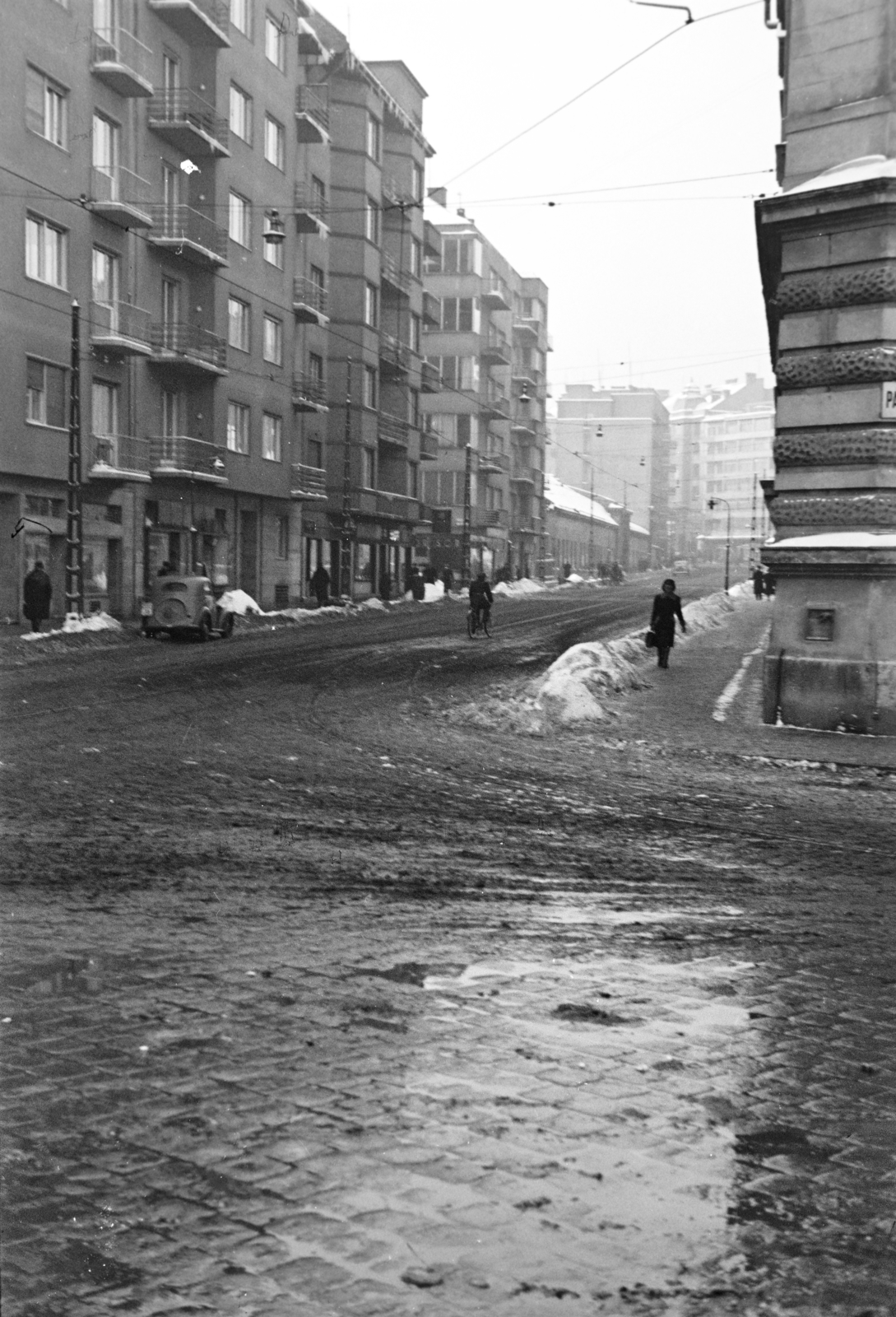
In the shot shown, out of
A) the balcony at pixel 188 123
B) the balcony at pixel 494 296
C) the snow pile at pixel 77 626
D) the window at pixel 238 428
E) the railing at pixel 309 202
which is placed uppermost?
the balcony at pixel 494 296

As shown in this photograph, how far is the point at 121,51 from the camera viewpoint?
120 feet

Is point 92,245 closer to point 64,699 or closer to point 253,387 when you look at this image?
point 253,387

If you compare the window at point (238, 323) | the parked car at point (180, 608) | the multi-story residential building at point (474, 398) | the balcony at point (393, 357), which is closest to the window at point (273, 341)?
the window at point (238, 323)

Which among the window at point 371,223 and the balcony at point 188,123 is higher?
the window at point 371,223

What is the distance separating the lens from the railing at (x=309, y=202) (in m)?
49.7

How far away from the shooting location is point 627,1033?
480cm

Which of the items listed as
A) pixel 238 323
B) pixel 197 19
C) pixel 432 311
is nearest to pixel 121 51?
pixel 197 19

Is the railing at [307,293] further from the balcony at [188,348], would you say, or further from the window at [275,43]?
the balcony at [188,348]

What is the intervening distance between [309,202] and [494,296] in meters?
39.1

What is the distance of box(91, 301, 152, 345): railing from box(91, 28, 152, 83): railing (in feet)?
18.7

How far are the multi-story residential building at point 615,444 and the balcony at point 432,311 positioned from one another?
234 ft

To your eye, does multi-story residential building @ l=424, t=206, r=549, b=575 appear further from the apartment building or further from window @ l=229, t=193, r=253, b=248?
window @ l=229, t=193, r=253, b=248

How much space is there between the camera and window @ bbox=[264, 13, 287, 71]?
46.2m

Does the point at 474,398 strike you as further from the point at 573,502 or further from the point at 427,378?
the point at 573,502
